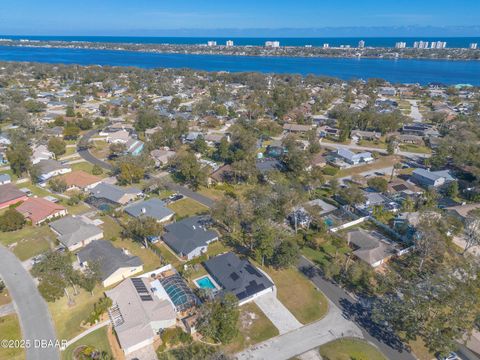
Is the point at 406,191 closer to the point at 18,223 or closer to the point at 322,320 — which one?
the point at 322,320

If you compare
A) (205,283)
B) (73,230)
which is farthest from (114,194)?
(205,283)

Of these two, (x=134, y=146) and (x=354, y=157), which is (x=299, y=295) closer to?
(x=354, y=157)

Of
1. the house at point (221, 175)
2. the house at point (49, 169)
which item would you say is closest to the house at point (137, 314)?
the house at point (221, 175)

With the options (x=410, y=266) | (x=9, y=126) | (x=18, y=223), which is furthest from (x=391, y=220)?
(x=9, y=126)

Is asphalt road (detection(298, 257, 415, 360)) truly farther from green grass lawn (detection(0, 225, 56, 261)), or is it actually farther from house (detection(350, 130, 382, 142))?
house (detection(350, 130, 382, 142))

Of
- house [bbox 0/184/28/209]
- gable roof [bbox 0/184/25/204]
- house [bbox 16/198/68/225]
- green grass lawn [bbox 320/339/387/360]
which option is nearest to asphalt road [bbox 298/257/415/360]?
green grass lawn [bbox 320/339/387/360]

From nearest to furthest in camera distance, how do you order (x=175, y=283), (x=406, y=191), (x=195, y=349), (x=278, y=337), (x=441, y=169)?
(x=195, y=349) → (x=278, y=337) → (x=175, y=283) → (x=406, y=191) → (x=441, y=169)
